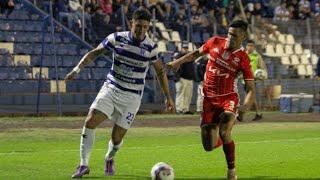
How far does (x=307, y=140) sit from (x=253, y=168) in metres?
5.78

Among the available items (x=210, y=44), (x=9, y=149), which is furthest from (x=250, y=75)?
(x=9, y=149)

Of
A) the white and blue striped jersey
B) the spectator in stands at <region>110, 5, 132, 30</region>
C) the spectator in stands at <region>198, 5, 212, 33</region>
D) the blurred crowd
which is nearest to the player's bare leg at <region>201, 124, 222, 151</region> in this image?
the white and blue striped jersey

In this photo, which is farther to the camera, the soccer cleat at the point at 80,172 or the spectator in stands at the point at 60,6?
the spectator in stands at the point at 60,6

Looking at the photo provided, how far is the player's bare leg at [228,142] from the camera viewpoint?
1234cm

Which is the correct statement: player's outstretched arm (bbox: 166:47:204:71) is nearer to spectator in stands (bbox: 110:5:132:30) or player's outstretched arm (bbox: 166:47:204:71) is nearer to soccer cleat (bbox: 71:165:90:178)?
soccer cleat (bbox: 71:165:90:178)

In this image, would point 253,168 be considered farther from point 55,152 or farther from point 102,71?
point 102,71

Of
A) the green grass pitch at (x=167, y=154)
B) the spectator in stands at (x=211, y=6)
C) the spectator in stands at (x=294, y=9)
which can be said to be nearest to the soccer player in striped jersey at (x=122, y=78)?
the green grass pitch at (x=167, y=154)

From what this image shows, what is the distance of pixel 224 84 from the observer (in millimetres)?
12969

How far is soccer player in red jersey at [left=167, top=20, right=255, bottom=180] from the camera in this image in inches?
496

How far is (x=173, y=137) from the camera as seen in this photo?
20.5 m

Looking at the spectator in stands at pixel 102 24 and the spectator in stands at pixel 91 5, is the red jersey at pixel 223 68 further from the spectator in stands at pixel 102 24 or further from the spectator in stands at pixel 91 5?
the spectator in stands at pixel 91 5

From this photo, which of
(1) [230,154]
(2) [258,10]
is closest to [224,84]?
(1) [230,154]

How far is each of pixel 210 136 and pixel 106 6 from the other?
21266mm

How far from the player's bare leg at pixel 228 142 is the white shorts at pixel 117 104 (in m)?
1.43
